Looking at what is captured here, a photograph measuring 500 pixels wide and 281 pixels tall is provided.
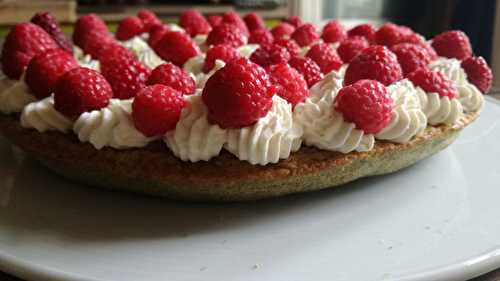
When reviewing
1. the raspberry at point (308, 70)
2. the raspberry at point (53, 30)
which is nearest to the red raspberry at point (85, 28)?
the raspberry at point (53, 30)

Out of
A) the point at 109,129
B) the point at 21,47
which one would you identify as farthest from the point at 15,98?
the point at 109,129

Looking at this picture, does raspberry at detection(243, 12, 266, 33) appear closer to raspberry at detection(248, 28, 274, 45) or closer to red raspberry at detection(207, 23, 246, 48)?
raspberry at detection(248, 28, 274, 45)

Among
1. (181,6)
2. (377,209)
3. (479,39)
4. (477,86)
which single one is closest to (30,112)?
(377,209)

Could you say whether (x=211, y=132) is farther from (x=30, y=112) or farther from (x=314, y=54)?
(x=314, y=54)

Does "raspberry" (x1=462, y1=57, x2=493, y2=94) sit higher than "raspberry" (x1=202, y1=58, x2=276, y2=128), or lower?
lower

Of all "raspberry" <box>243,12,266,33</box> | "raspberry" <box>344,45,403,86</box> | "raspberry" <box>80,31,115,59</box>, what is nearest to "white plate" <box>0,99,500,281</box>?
"raspberry" <box>344,45,403,86</box>

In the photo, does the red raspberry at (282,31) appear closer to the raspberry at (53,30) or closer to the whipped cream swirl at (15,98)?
the raspberry at (53,30)
